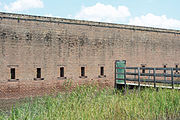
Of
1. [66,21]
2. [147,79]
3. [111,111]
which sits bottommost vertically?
[111,111]

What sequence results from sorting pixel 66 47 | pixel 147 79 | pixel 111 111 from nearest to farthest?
1. pixel 111 111
2. pixel 147 79
3. pixel 66 47

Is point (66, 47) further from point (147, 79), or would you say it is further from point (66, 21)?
point (147, 79)

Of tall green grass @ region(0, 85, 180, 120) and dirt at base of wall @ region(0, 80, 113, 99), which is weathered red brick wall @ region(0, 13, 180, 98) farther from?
tall green grass @ region(0, 85, 180, 120)

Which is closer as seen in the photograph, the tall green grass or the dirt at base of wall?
the tall green grass

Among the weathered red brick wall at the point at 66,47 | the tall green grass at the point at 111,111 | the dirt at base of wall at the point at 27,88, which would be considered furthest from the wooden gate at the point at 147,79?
the dirt at base of wall at the point at 27,88

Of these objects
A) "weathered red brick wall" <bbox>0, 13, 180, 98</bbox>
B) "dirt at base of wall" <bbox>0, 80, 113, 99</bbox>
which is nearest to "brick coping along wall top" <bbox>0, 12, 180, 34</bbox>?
"weathered red brick wall" <bbox>0, 13, 180, 98</bbox>

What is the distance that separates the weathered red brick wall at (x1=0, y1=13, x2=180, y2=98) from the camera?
15180mm

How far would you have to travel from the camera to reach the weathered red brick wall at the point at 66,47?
49.8ft

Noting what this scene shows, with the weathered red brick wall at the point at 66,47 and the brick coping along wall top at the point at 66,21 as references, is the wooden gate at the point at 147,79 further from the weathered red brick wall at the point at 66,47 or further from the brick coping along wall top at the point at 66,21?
the brick coping along wall top at the point at 66,21

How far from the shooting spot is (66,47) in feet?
56.7

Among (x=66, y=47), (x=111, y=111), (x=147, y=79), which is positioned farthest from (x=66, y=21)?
(x=111, y=111)

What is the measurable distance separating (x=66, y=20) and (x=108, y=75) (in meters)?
5.04

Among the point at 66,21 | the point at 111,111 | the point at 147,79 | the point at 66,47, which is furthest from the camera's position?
the point at 66,21

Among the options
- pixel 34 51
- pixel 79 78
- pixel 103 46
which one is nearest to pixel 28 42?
pixel 34 51
